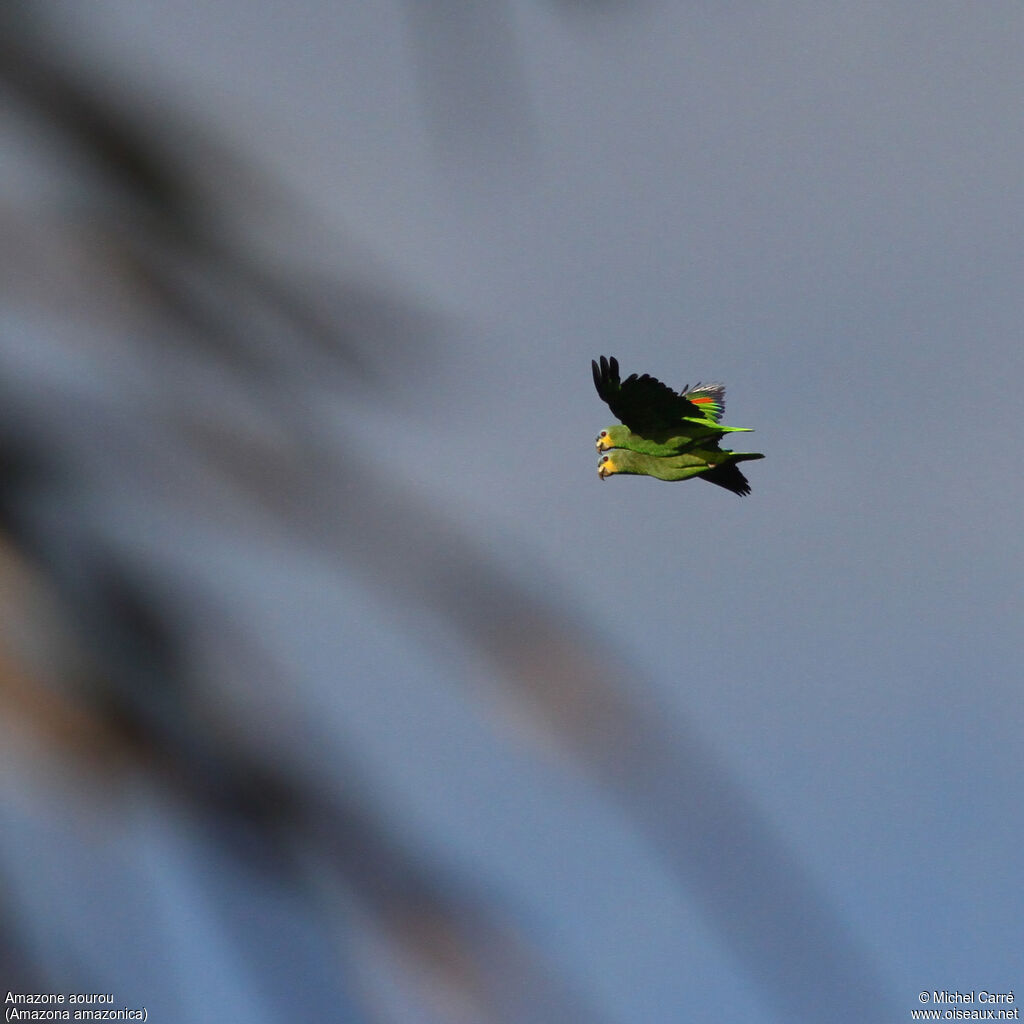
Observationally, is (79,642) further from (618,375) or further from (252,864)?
(618,375)

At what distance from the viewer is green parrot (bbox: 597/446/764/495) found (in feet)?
24.0

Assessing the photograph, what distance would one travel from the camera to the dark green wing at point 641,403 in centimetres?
745

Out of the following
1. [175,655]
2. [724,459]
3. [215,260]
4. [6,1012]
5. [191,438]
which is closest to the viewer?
[6,1012]

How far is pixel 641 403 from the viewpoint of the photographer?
7477 millimetres

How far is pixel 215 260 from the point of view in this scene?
1.50 metres

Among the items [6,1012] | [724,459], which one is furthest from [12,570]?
[724,459]

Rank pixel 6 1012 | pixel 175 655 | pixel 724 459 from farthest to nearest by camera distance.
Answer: pixel 724 459 → pixel 175 655 → pixel 6 1012

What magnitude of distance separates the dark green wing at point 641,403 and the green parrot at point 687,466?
0.16m

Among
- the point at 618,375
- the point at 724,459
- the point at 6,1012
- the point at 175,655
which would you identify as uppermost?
the point at 618,375

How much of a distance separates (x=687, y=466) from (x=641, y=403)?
1.41 ft

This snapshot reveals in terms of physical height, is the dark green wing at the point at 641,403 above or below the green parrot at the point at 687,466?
above

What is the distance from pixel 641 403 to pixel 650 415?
0.08m

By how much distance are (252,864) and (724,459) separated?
6.23 meters

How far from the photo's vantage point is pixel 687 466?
293 inches
